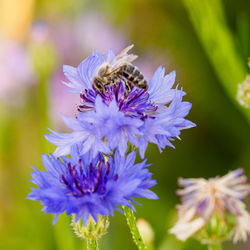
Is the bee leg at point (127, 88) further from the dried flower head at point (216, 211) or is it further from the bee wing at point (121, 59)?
the dried flower head at point (216, 211)

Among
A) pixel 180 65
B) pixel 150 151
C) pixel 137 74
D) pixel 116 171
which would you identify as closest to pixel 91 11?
pixel 180 65

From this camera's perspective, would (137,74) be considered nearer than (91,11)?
Yes

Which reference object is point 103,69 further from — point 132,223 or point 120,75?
point 132,223

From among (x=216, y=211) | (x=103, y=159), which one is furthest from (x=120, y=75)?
(x=216, y=211)

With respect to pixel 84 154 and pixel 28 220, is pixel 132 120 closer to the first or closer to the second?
pixel 84 154

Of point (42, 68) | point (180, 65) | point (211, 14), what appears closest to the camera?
point (211, 14)

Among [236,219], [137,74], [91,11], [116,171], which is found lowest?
[236,219]
